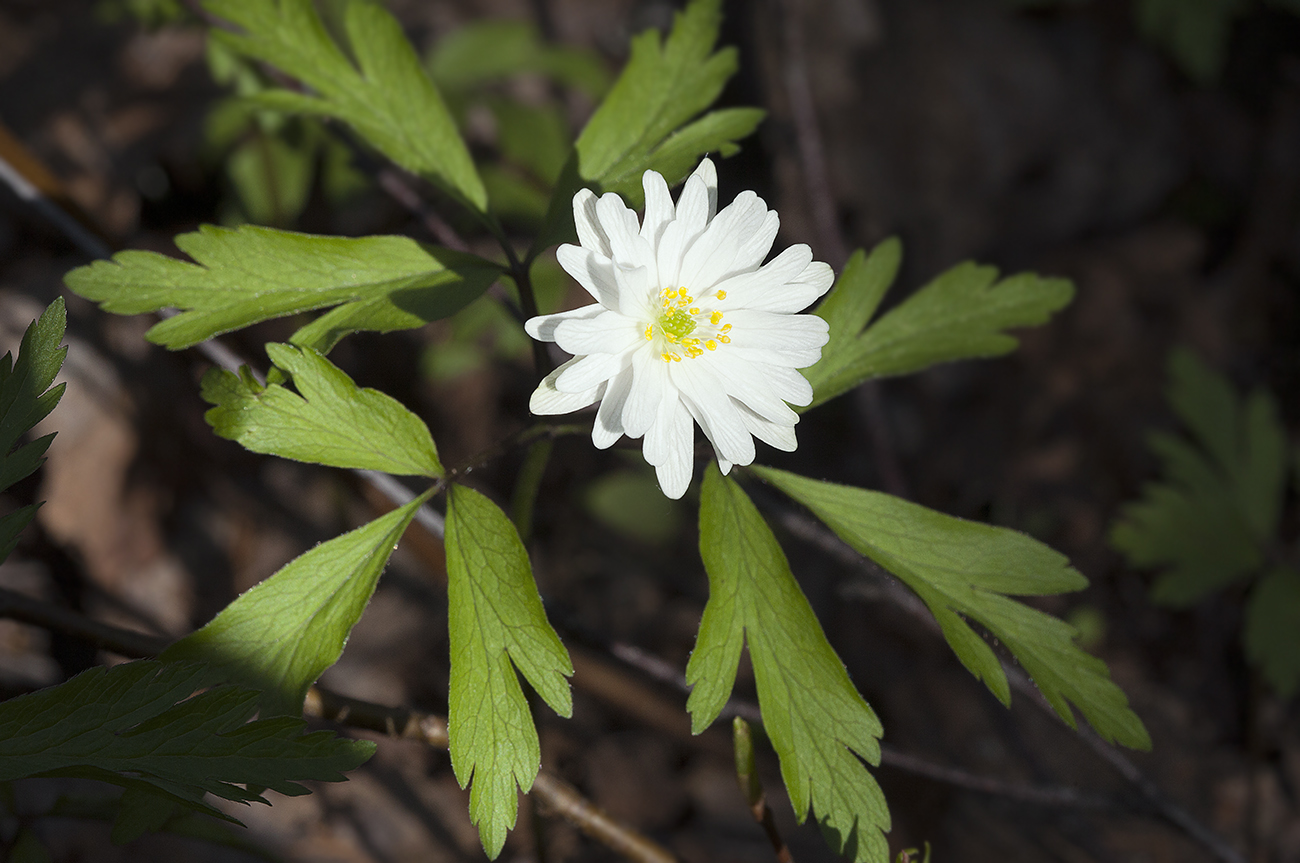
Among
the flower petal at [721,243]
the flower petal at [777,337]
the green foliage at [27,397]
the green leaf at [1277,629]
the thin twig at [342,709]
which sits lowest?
the green leaf at [1277,629]

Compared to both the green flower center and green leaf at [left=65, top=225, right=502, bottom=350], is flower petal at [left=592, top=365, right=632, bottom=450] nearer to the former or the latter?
the green flower center

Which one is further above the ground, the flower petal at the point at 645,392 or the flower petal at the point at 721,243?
the flower petal at the point at 721,243

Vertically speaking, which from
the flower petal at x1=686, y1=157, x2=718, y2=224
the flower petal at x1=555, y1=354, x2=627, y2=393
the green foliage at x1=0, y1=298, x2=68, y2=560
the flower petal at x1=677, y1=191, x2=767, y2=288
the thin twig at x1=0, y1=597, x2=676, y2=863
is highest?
the green foliage at x1=0, y1=298, x2=68, y2=560

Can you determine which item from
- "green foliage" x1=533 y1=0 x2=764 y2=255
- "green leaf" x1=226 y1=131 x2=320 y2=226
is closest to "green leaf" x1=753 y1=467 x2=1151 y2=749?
"green foliage" x1=533 y1=0 x2=764 y2=255

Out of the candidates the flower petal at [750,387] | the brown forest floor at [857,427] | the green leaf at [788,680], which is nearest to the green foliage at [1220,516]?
the brown forest floor at [857,427]

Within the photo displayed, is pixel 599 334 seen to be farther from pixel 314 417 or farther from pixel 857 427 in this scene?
pixel 857 427

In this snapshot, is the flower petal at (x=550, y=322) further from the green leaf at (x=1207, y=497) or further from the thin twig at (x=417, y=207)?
the green leaf at (x=1207, y=497)

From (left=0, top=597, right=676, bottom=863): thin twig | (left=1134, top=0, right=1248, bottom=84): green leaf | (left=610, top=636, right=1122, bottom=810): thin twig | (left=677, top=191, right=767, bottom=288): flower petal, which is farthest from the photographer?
(left=1134, top=0, right=1248, bottom=84): green leaf

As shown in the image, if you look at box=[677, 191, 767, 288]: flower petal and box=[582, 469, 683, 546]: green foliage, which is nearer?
box=[677, 191, 767, 288]: flower petal
